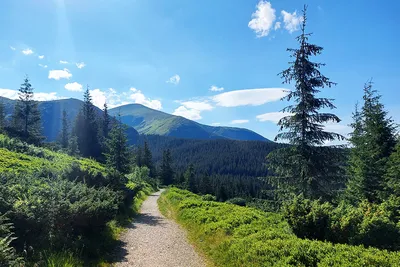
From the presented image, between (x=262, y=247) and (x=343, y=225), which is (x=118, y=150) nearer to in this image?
(x=262, y=247)

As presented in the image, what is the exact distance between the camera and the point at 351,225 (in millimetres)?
8891

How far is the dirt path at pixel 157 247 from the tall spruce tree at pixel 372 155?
1576 centimetres

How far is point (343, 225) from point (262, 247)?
2.89 metres

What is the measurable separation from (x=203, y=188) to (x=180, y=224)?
211ft

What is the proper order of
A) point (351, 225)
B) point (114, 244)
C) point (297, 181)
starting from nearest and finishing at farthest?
point (351, 225), point (114, 244), point (297, 181)

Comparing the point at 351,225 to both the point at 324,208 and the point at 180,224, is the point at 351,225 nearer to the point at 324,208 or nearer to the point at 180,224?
the point at 324,208

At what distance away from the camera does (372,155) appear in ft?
79.5

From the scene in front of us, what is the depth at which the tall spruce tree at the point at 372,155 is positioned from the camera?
23.9 metres

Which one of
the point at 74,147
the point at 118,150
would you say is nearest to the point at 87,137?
the point at 74,147

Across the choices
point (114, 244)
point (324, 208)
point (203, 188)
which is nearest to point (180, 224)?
point (114, 244)

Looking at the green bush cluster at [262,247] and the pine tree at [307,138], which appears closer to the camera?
the green bush cluster at [262,247]

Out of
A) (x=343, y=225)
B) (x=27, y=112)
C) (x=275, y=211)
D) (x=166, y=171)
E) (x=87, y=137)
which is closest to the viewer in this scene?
(x=343, y=225)

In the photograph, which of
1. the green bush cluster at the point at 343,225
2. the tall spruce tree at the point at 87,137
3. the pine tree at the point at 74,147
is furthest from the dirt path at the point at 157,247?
the tall spruce tree at the point at 87,137

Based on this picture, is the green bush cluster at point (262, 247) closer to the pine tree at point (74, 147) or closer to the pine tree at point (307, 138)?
the pine tree at point (307, 138)
